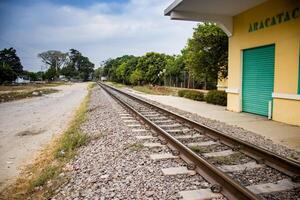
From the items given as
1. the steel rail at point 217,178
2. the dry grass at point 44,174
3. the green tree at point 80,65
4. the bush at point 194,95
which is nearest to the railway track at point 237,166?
the steel rail at point 217,178

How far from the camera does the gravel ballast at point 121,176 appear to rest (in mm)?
3991

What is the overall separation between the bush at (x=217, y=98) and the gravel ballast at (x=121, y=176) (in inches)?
388

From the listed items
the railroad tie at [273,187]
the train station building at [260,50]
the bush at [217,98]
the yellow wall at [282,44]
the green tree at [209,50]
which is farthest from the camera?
the green tree at [209,50]

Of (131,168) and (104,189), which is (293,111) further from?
(104,189)

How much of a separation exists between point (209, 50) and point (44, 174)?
47.7 ft

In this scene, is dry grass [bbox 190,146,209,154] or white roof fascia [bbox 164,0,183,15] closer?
dry grass [bbox 190,146,209,154]

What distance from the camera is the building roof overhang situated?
1077cm

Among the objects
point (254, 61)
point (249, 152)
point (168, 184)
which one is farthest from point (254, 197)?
point (254, 61)

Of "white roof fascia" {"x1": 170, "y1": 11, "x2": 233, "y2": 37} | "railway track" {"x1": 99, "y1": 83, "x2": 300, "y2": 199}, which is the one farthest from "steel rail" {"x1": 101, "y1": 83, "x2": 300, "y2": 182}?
"white roof fascia" {"x1": 170, "y1": 11, "x2": 233, "y2": 37}

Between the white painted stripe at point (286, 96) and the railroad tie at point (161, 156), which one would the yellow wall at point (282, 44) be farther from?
the railroad tie at point (161, 156)

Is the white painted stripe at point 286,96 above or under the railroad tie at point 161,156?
above

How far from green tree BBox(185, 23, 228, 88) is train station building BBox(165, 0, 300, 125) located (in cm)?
452

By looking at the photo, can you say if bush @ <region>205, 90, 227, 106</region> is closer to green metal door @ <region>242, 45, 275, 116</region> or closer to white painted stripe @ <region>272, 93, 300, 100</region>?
green metal door @ <region>242, 45, 275, 116</region>

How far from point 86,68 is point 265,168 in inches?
5946
